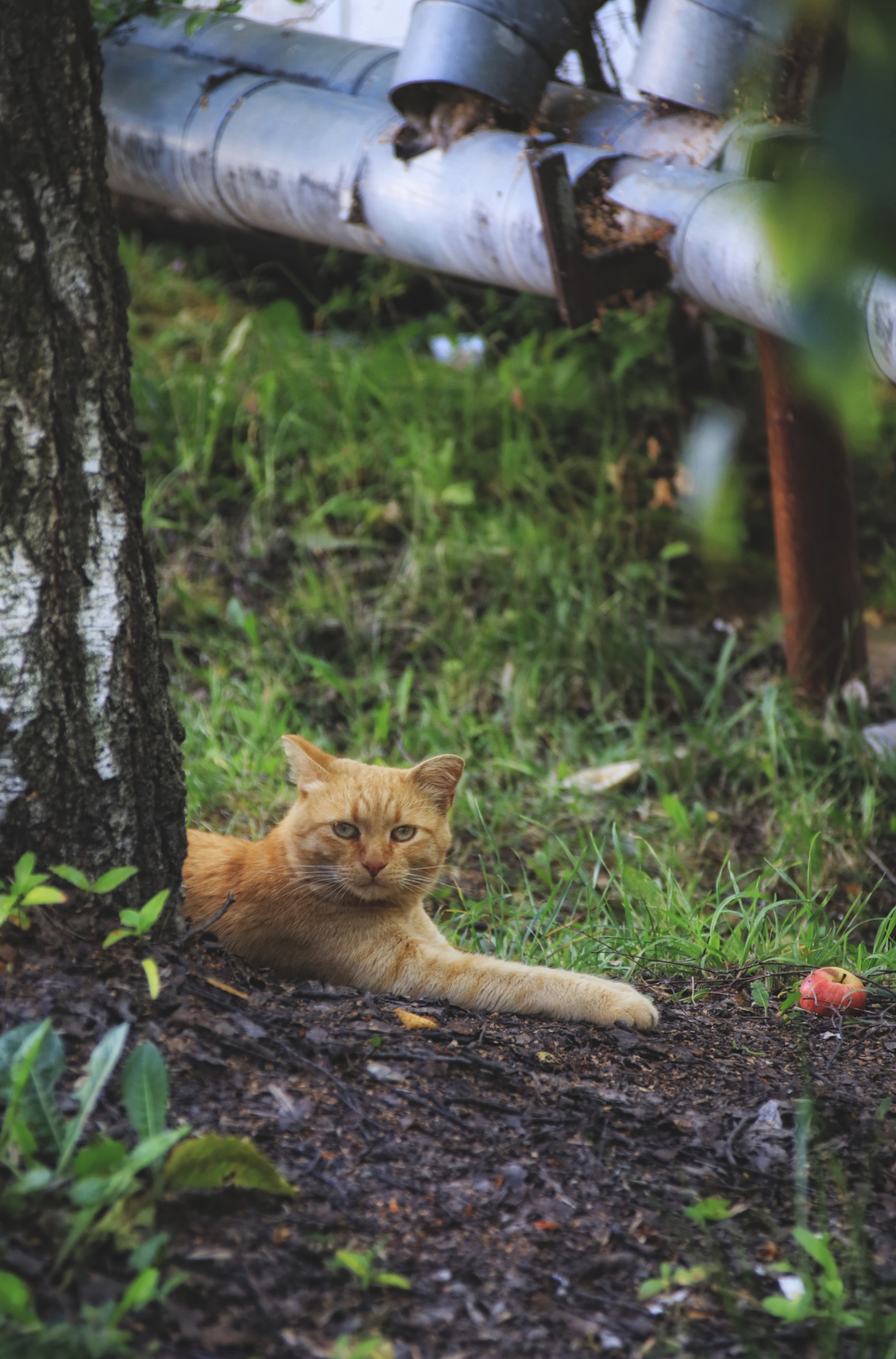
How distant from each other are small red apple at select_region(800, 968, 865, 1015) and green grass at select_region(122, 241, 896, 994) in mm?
620

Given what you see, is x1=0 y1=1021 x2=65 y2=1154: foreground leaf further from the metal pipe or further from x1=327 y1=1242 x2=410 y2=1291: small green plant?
the metal pipe

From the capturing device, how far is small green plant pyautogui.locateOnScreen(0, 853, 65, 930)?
1.61 metres

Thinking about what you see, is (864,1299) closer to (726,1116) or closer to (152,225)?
(726,1116)

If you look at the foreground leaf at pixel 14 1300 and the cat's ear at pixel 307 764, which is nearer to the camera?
the foreground leaf at pixel 14 1300

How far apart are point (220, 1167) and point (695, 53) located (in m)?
2.96

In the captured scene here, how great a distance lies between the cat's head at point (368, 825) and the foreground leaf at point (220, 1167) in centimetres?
100

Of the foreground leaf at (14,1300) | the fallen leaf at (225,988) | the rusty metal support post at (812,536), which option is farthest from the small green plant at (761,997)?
the rusty metal support post at (812,536)

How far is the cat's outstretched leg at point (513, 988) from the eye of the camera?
225 centimetres

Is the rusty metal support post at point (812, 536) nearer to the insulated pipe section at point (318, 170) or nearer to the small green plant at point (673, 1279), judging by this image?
the insulated pipe section at point (318, 170)

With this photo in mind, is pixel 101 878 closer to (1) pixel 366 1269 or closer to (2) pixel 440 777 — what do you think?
(1) pixel 366 1269

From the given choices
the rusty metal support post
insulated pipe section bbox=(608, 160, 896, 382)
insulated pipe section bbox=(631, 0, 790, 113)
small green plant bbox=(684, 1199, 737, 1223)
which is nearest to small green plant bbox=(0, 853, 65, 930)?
small green plant bbox=(684, 1199, 737, 1223)

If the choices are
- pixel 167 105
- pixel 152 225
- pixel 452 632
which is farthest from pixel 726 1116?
pixel 152 225

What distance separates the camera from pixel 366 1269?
1355mm

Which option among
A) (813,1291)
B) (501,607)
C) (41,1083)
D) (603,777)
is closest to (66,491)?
(41,1083)
